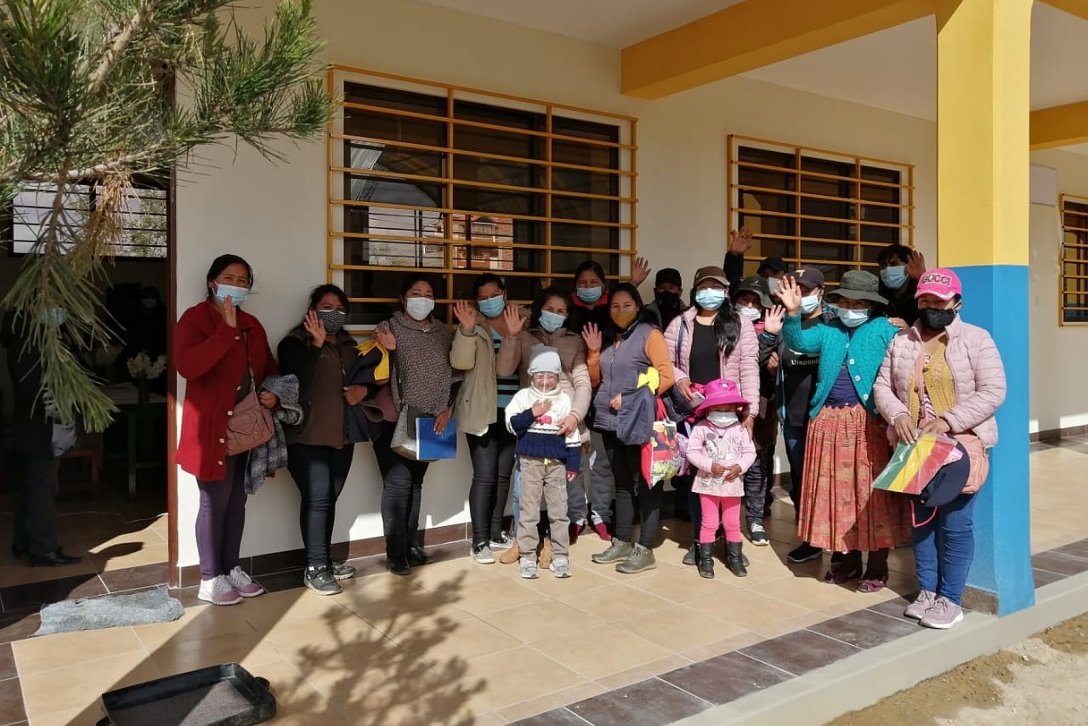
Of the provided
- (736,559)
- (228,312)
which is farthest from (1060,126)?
(228,312)

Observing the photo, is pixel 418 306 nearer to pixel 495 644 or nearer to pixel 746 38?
pixel 495 644

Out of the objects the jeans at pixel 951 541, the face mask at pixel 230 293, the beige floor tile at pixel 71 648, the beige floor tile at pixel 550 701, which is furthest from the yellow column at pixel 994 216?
the beige floor tile at pixel 71 648

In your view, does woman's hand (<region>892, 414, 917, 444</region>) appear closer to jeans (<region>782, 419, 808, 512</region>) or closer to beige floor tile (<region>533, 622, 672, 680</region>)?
jeans (<region>782, 419, 808, 512</region>)

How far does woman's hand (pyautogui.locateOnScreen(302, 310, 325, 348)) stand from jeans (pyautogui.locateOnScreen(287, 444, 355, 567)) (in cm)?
52

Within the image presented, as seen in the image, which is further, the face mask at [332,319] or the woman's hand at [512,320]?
the woman's hand at [512,320]

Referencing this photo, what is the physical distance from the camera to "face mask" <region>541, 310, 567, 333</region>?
14.8 ft

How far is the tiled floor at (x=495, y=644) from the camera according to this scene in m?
2.88

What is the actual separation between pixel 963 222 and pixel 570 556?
2665mm

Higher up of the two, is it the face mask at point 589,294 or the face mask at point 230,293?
the face mask at point 589,294

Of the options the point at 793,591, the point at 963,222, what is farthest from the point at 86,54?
the point at 793,591

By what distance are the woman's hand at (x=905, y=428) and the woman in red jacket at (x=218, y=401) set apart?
2871 millimetres

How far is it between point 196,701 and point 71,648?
0.90 metres

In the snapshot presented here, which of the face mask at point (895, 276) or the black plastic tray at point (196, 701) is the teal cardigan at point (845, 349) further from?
the black plastic tray at point (196, 701)

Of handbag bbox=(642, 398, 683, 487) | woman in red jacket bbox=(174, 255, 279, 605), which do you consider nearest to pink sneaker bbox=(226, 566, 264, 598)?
woman in red jacket bbox=(174, 255, 279, 605)
